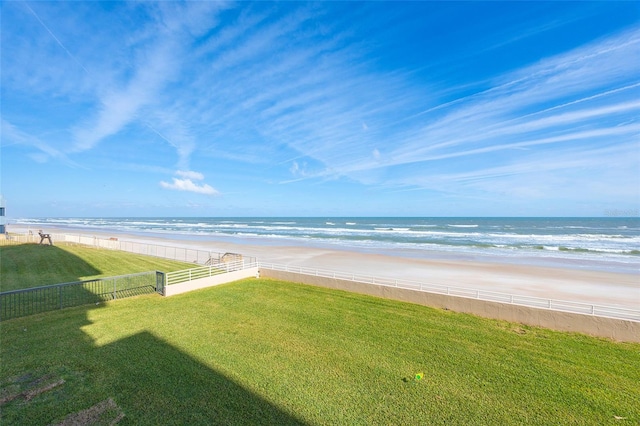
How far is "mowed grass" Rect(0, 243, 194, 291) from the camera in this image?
→ 14.2m

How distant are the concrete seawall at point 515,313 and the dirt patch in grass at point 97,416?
383 inches

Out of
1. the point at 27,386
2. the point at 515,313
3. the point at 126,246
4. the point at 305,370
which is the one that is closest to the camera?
the point at 27,386

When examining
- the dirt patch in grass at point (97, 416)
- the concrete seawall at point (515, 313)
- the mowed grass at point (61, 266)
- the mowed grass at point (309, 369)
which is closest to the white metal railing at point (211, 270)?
the mowed grass at point (61, 266)

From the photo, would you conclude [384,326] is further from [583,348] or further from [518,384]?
[583,348]

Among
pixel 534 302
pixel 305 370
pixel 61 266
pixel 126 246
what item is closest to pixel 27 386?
pixel 305 370

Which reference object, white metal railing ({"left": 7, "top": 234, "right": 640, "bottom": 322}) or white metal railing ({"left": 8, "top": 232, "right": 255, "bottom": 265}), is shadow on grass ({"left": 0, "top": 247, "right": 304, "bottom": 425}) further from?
white metal railing ({"left": 8, "top": 232, "right": 255, "bottom": 265})

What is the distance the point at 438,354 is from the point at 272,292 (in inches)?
311

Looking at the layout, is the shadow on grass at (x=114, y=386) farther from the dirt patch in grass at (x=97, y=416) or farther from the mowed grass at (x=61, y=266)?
the mowed grass at (x=61, y=266)

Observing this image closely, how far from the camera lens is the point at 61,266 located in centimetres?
1759

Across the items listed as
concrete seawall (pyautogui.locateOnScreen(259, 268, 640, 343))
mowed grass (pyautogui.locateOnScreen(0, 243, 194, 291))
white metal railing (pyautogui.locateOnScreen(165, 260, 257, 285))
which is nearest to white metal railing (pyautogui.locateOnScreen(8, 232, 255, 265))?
mowed grass (pyautogui.locateOnScreen(0, 243, 194, 291))

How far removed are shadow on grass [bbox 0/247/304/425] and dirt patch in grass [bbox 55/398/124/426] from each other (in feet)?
0.05

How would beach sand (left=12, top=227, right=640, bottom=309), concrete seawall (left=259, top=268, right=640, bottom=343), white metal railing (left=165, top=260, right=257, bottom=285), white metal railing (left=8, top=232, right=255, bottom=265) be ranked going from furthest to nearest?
white metal railing (left=8, top=232, right=255, bottom=265), beach sand (left=12, top=227, right=640, bottom=309), white metal railing (left=165, top=260, right=257, bottom=285), concrete seawall (left=259, top=268, right=640, bottom=343)

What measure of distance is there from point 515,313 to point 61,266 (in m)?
23.0

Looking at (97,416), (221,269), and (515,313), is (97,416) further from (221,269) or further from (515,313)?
(515,313)
